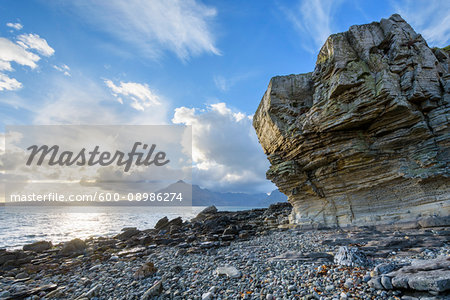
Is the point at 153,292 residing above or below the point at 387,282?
below

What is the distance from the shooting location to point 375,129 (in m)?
17.1

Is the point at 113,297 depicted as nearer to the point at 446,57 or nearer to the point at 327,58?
the point at 327,58

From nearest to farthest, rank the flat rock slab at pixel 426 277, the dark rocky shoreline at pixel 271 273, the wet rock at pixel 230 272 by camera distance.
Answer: the flat rock slab at pixel 426 277
the dark rocky shoreline at pixel 271 273
the wet rock at pixel 230 272

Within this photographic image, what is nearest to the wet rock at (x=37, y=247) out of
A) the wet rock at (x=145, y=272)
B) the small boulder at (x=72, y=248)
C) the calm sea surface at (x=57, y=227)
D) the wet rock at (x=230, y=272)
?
the small boulder at (x=72, y=248)

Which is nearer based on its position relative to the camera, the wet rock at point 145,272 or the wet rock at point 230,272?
the wet rock at point 230,272

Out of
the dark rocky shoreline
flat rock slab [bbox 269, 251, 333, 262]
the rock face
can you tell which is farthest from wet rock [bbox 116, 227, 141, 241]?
flat rock slab [bbox 269, 251, 333, 262]

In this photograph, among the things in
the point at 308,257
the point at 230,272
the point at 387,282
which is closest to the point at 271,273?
the point at 230,272

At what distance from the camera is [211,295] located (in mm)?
7402

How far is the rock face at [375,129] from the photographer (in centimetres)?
1525

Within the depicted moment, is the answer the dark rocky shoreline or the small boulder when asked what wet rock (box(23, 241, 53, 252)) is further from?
the dark rocky shoreline

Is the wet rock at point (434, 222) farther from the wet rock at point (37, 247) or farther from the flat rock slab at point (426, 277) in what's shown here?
the wet rock at point (37, 247)

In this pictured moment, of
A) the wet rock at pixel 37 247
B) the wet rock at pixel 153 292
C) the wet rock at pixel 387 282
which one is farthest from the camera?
the wet rock at pixel 37 247

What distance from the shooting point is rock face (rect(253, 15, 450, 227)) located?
1525 cm

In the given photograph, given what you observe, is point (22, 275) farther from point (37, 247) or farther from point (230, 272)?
point (230, 272)
